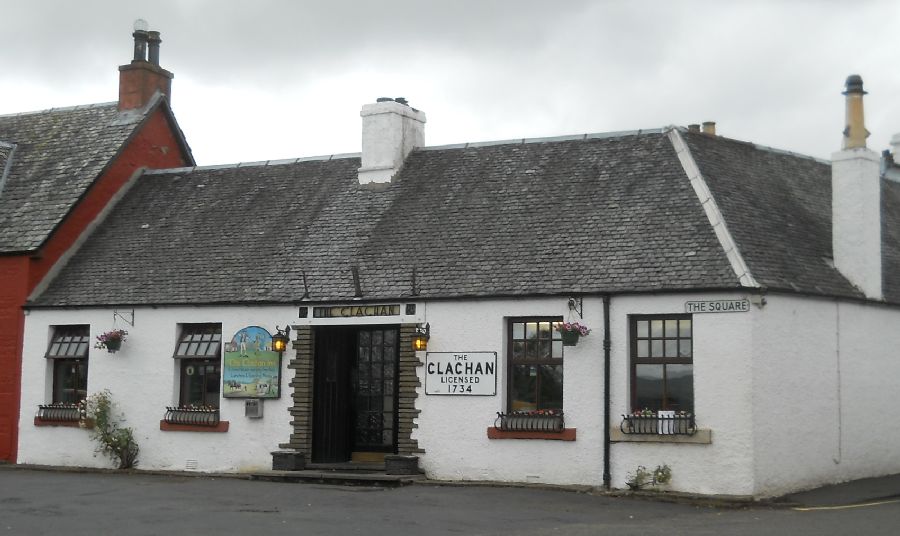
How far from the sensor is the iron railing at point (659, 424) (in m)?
18.2

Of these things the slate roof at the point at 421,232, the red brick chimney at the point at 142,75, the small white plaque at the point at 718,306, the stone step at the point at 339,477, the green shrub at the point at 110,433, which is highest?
the red brick chimney at the point at 142,75

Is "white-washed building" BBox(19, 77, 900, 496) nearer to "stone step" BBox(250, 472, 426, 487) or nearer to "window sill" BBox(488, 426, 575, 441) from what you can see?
"window sill" BBox(488, 426, 575, 441)

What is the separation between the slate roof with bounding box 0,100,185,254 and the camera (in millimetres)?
24531

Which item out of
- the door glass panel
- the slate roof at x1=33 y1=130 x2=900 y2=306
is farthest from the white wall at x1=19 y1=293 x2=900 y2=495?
the door glass panel

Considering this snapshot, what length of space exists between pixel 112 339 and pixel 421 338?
6.12 meters

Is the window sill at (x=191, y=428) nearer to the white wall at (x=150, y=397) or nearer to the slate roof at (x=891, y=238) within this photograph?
the white wall at (x=150, y=397)

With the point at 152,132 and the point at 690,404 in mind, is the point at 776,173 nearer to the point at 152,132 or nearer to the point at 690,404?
the point at 690,404

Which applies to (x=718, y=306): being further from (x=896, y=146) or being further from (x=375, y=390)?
(x=896, y=146)

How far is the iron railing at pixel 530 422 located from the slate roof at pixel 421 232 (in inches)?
75.8

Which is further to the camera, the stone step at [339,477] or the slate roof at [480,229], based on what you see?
the stone step at [339,477]

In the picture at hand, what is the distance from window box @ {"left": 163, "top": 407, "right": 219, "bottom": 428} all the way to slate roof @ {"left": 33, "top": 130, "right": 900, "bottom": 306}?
6.47ft

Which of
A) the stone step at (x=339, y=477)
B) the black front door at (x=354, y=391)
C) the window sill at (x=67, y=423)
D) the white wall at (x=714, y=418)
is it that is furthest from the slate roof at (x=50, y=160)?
the white wall at (x=714, y=418)

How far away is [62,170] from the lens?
25.9 m

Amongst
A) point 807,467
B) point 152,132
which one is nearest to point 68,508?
point 807,467
